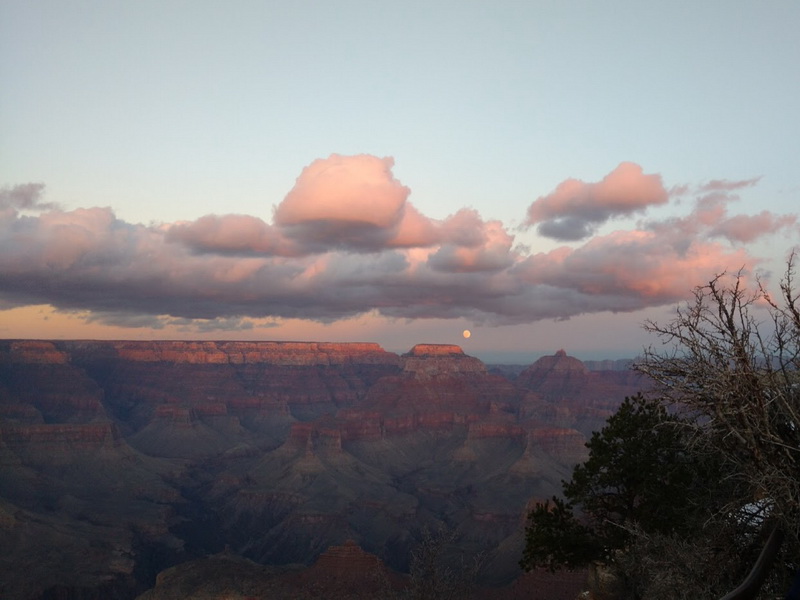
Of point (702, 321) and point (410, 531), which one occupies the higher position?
point (702, 321)

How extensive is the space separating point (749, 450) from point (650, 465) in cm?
1468

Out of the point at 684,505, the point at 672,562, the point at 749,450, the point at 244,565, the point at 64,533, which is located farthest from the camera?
the point at 64,533

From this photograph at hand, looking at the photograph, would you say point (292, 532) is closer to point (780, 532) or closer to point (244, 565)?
point (244, 565)

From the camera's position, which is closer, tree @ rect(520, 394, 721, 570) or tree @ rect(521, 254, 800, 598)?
tree @ rect(521, 254, 800, 598)

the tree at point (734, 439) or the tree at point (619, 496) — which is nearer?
the tree at point (734, 439)

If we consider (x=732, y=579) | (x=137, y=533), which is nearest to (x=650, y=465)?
(x=732, y=579)

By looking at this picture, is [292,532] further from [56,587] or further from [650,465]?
[650,465]

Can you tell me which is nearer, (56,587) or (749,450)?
(749,450)

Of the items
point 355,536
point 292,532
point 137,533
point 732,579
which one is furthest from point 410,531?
point 732,579

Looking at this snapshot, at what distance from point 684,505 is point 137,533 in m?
157

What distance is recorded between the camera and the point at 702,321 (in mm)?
14609

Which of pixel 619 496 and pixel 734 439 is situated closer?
pixel 734 439

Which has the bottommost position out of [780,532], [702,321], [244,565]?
[244,565]

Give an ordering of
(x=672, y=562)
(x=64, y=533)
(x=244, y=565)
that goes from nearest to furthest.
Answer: (x=672, y=562), (x=244, y=565), (x=64, y=533)
